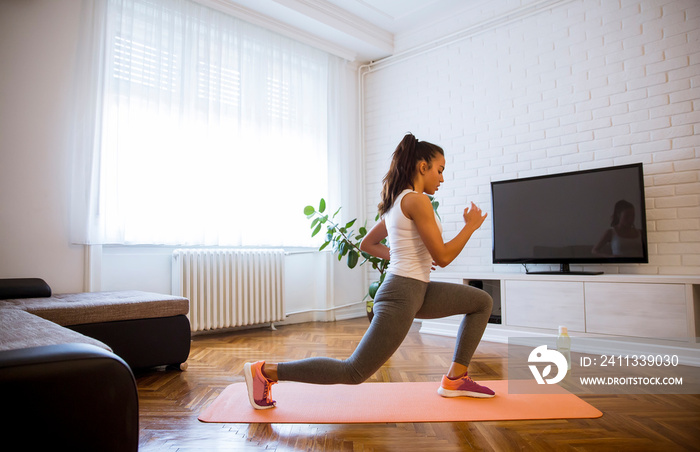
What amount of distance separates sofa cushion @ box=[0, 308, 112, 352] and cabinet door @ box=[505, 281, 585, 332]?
9.59 feet

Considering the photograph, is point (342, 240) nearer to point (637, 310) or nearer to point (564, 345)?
point (564, 345)

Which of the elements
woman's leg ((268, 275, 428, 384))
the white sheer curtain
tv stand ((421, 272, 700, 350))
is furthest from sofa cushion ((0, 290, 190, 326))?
tv stand ((421, 272, 700, 350))

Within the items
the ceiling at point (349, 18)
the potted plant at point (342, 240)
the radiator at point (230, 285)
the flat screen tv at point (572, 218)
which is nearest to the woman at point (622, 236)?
the flat screen tv at point (572, 218)

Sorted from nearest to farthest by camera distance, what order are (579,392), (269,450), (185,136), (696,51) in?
(269,450)
(579,392)
(696,51)
(185,136)

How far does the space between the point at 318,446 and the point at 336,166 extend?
147 inches

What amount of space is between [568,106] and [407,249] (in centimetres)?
271

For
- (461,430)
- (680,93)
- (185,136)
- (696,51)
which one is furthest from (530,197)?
(185,136)

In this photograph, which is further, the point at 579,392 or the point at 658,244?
the point at 658,244

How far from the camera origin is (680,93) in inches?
130

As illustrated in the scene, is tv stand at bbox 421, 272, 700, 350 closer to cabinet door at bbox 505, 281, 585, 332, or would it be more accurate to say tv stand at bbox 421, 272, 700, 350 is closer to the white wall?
cabinet door at bbox 505, 281, 585, 332

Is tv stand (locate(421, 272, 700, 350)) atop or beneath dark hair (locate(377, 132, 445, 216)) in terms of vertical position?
beneath

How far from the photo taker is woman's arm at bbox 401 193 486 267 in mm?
1812

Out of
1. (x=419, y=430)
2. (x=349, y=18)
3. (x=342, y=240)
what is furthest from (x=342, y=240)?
(x=419, y=430)

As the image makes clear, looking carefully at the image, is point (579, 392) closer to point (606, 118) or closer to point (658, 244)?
point (658, 244)
